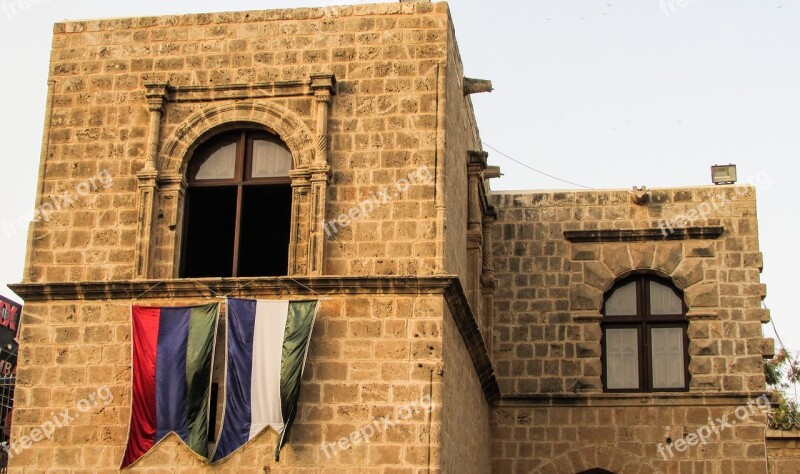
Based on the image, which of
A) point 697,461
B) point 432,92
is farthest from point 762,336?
point 432,92

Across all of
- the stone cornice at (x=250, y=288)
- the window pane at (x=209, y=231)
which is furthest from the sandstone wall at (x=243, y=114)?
the window pane at (x=209, y=231)

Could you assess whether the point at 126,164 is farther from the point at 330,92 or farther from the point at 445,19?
the point at 445,19

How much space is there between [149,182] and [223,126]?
112 centimetres

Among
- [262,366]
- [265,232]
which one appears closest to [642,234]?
[265,232]

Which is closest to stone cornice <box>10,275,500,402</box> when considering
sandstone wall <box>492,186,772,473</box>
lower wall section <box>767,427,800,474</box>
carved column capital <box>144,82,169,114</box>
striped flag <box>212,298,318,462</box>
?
striped flag <box>212,298,318,462</box>

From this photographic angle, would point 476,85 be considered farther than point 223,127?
Yes

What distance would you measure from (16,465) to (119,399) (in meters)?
1.37

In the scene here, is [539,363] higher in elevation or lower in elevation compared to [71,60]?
lower

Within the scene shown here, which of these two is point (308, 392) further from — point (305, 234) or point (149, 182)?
point (149, 182)

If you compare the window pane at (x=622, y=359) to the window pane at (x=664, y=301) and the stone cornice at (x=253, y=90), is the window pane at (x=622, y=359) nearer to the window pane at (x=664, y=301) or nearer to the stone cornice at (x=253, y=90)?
the window pane at (x=664, y=301)

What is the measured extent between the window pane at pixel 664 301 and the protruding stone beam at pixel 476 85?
14.9 ft

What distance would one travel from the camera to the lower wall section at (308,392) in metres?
13.3

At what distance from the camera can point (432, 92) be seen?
14734 millimetres

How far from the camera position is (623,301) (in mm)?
19391
